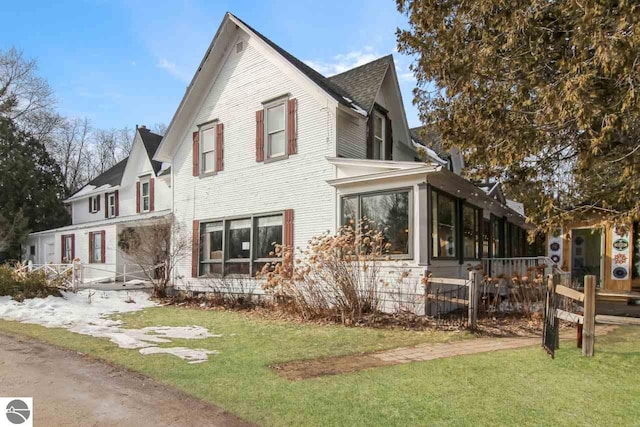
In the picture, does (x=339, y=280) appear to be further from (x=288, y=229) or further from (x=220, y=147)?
(x=220, y=147)

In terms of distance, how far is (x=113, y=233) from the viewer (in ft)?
64.6

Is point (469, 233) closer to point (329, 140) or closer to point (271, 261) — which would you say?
point (329, 140)

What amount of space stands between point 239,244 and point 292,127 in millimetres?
3902

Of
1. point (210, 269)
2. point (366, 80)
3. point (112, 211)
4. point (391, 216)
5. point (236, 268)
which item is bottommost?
point (210, 269)

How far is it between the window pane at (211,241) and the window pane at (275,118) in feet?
11.5

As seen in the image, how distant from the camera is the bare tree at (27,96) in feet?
104

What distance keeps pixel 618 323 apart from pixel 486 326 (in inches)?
121

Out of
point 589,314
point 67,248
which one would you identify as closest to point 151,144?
point 67,248

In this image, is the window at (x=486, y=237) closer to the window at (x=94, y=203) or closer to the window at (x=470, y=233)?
the window at (x=470, y=233)

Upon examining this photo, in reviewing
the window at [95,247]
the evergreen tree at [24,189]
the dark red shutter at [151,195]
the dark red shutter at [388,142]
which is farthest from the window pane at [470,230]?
the evergreen tree at [24,189]

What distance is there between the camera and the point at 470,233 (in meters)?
12.6

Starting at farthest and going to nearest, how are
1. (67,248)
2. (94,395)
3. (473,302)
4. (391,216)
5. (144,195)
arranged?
(67,248), (144,195), (391,216), (473,302), (94,395)

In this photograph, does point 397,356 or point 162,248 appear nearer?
point 397,356

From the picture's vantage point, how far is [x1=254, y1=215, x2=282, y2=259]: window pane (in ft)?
40.4
